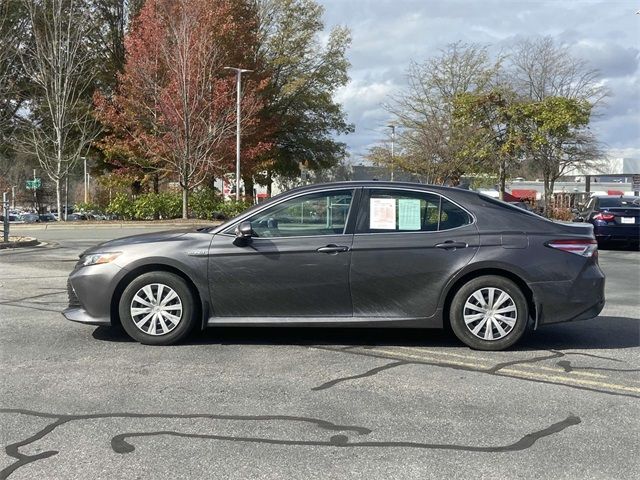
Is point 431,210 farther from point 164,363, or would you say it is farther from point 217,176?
point 217,176

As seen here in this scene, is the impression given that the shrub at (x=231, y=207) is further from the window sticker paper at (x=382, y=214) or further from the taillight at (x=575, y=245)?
the taillight at (x=575, y=245)

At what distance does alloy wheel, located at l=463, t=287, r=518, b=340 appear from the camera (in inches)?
237

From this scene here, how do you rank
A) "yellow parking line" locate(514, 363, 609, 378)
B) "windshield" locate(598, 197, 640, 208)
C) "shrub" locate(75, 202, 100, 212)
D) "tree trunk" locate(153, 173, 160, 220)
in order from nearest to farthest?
"yellow parking line" locate(514, 363, 609, 378)
"windshield" locate(598, 197, 640, 208)
"tree trunk" locate(153, 173, 160, 220)
"shrub" locate(75, 202, 100, 212)

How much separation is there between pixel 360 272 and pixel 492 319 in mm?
1286

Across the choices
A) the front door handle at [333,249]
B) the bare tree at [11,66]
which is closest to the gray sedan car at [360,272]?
the front door handle at [333,249]

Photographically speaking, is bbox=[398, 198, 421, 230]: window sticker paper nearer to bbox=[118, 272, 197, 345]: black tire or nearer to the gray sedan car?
the gray sedan car

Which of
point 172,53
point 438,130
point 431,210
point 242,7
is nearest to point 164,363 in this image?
point 431,210

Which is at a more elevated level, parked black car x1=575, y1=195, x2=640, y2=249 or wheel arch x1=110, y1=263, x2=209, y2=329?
parked black car x1=575, y1=195, x2=640, y2=249

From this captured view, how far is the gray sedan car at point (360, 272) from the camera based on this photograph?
6.02 meters

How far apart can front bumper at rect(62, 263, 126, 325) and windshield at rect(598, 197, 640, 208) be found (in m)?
15.7

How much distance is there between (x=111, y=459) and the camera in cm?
371

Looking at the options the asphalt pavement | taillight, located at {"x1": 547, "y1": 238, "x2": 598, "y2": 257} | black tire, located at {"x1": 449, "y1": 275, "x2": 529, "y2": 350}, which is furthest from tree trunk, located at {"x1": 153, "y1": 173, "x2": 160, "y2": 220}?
taillight, located at {"x1": 547, "y1": 238, "x2": 598, "y2": 257}

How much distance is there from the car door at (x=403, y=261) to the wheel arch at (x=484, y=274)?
4.4 inches

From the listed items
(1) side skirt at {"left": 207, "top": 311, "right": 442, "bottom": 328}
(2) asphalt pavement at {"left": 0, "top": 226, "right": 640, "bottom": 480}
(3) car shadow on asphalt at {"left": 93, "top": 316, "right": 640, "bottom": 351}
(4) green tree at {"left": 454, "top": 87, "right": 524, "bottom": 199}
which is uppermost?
(4) green tree at {"left": 454, "top": 87, "right": 524, "bottom": 199}
